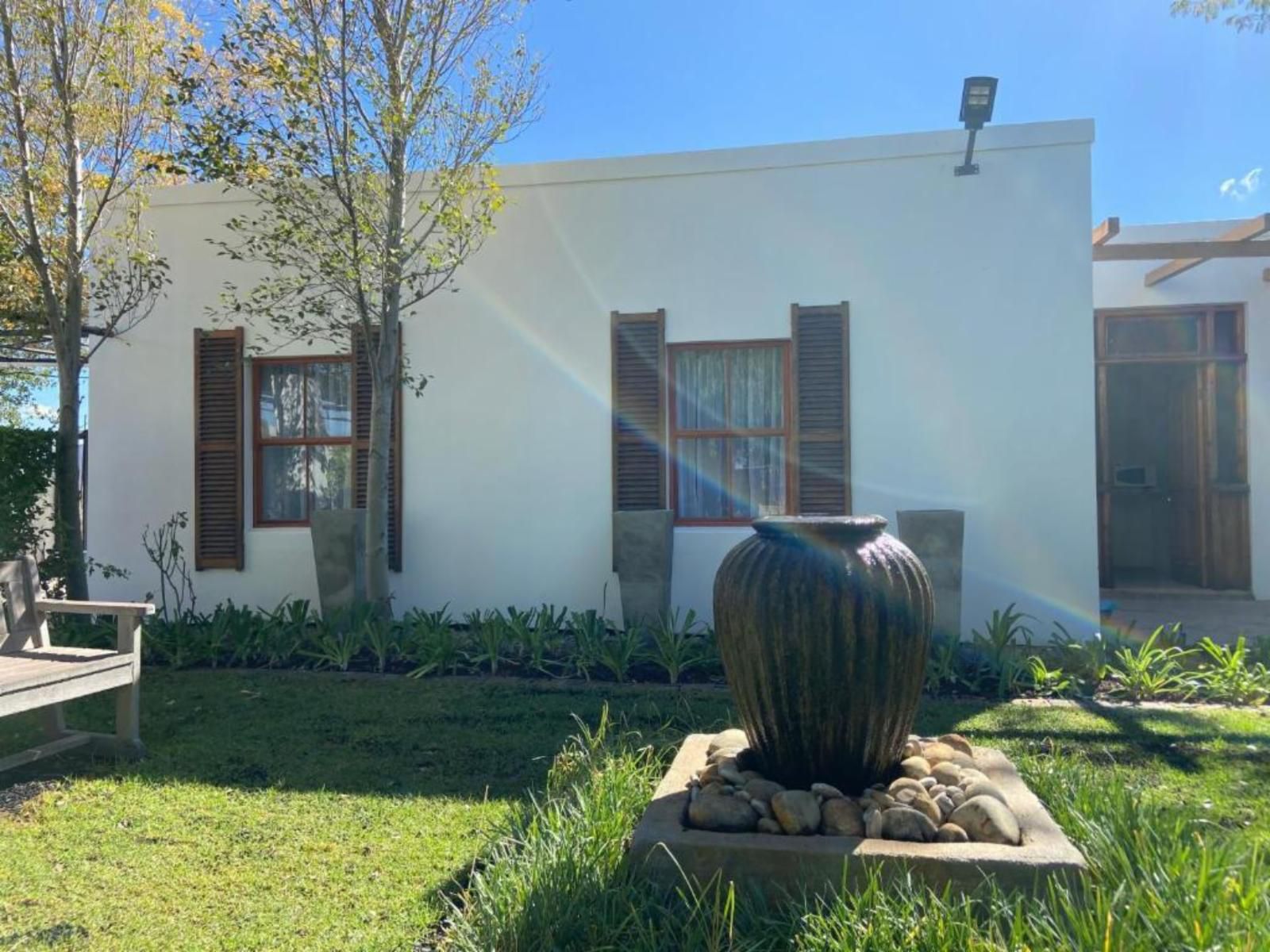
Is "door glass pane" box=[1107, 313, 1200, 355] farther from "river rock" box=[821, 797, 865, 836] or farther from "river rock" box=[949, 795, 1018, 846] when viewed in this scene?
"river rock" box=[821, 797, 865, 836]

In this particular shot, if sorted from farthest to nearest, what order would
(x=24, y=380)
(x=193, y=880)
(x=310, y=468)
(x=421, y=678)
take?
(x=24, y=380) → (x=310, y=468) → (x=421, y=678) → (x=193, y=880)

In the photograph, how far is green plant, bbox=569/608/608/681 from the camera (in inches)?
225

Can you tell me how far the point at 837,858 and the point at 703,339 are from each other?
5.09 m

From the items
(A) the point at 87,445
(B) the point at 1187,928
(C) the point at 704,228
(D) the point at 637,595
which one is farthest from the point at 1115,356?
(A) the point at 87,445

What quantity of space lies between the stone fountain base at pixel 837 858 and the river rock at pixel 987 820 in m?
0.03

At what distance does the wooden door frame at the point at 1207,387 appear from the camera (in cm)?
834

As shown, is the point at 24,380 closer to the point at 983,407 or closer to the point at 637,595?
the point at 637,595

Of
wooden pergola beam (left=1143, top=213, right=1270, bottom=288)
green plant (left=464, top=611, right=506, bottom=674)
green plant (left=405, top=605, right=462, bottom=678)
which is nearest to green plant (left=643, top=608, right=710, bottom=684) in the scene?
green plant (left=464, top=611, right=506, bottom=674)

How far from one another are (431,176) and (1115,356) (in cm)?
688

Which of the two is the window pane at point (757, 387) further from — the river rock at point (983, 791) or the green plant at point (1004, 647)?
the river rock at point (983, 791)

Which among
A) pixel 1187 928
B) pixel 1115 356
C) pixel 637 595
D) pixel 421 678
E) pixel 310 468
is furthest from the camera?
pixel 1115 356

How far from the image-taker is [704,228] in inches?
278

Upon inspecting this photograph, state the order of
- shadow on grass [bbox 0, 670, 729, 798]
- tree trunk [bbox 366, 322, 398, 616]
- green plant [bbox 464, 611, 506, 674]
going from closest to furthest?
shadow on grass [bbox 0, 670, 729, 798], green plant [bbox 464, 611, 506, 674], tree trunk [bbox 366, 322, 398, 616]

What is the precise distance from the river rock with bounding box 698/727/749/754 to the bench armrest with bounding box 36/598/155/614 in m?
2.81
